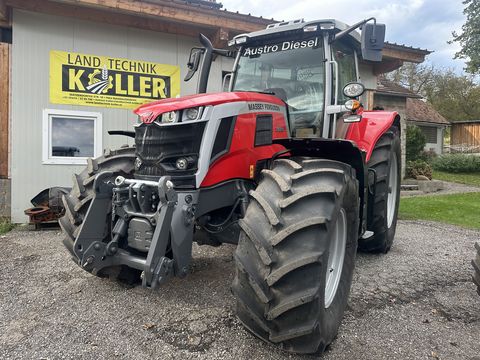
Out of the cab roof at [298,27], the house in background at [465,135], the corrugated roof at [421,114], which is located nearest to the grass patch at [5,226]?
the cab roof at [298,27]

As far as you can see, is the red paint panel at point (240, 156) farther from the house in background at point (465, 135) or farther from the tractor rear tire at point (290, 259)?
the house in background at point (465, 135)

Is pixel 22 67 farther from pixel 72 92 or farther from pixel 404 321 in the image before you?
pixel 404 321

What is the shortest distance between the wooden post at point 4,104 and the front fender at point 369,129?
602 centimetres

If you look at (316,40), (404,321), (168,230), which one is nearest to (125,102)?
(316,40)

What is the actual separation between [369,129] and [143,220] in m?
2.91

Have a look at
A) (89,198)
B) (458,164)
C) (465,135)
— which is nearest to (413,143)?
(458,164)

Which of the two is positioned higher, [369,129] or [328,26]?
[328,26]

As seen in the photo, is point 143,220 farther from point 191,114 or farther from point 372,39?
point 372,39

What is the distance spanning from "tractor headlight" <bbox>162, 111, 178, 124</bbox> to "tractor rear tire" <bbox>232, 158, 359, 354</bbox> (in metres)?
0.86

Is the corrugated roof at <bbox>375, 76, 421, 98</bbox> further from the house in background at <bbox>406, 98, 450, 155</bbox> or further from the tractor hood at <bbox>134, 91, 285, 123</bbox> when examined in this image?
the tractor hood at <bbox>134, 91, 285, 123</bbox>

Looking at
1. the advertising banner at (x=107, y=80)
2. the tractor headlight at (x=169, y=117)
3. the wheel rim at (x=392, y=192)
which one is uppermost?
the advertising banner at (x=107, y=80)

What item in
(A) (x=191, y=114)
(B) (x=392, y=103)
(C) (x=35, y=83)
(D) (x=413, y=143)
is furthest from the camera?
(D) (x=413, y=143)

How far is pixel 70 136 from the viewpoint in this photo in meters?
7.05

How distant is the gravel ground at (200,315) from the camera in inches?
97.3
